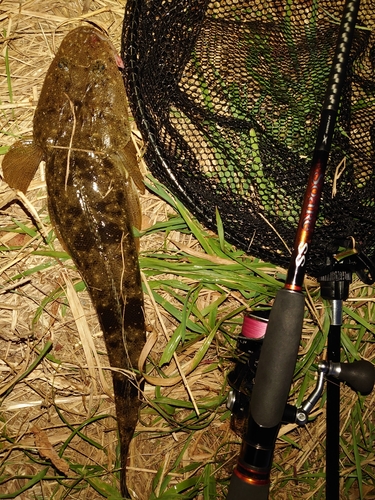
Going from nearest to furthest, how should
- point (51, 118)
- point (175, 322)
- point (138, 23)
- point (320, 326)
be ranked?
point (138, 23)
point (51, 118)
point (320, 326)
point (175, 322)

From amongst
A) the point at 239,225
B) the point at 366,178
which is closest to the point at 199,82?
the point at 239,225

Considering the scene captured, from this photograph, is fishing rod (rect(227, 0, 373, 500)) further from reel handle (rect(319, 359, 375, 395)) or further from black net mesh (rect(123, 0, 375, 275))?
reel handle (rect(319, 359, 375, 395))

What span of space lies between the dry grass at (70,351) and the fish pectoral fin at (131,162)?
0.18 metres

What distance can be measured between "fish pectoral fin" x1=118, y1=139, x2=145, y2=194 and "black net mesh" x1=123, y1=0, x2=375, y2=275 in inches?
4.1

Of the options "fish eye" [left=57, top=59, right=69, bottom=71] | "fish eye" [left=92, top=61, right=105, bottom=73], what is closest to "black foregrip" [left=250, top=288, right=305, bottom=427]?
"fish eye" [left=92, top=61, right=105, bottom=73]

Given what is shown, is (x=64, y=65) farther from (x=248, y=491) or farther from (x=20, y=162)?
(x=248, y=491)

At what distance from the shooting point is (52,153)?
2270 millimetres

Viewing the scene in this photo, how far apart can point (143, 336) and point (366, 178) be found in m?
1.52

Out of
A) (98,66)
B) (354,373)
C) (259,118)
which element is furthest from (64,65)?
(354,373)

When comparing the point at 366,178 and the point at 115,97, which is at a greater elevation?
the point at 115,97

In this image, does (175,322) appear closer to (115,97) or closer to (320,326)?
(320,326)

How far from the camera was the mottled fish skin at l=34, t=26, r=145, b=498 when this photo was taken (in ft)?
7.34

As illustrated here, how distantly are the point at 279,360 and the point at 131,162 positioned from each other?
4.34 ft

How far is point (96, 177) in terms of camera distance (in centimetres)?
223
